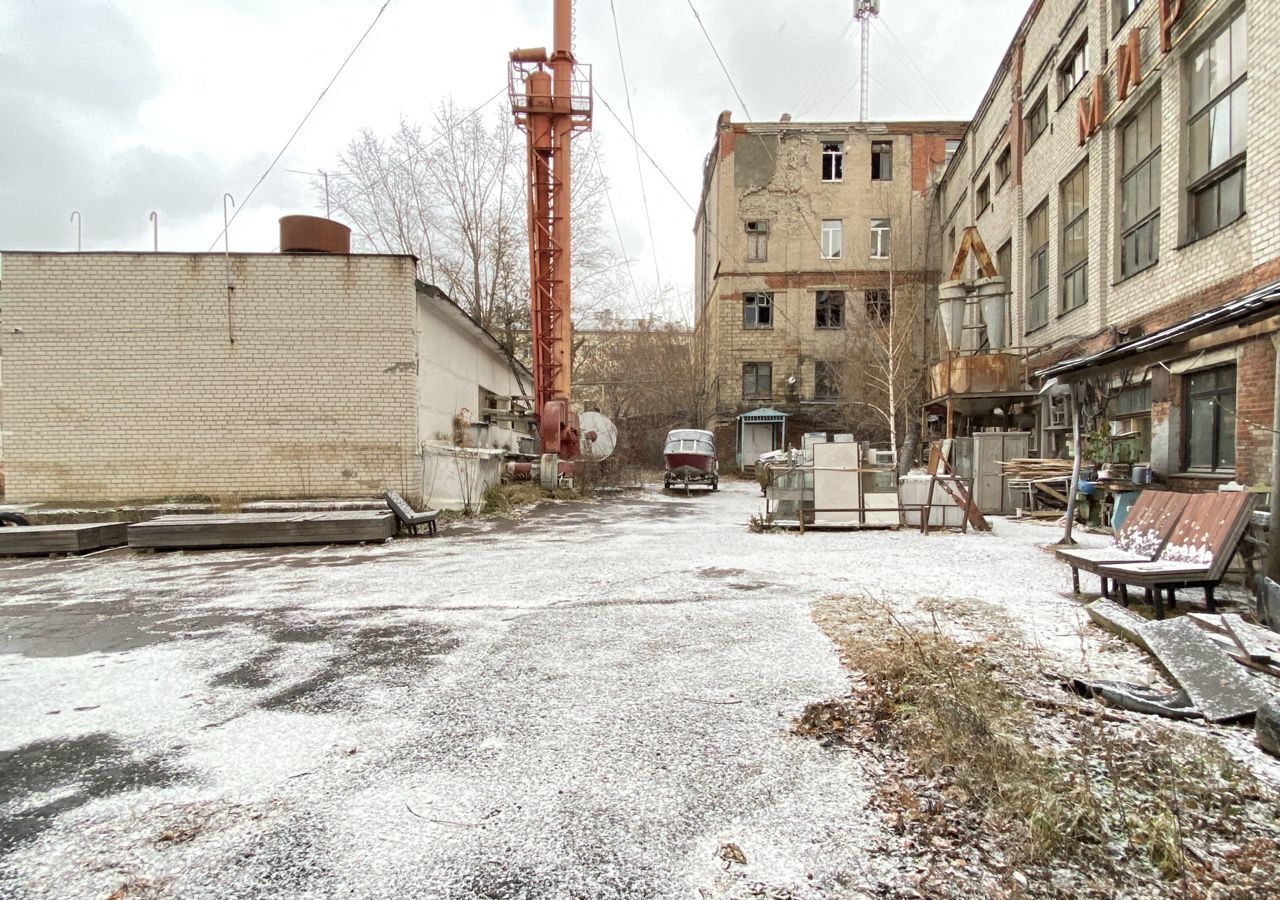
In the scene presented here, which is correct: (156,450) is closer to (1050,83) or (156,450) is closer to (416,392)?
(416,392)

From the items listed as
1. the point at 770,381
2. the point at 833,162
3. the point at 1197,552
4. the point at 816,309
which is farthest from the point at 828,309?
the point at 1197,552

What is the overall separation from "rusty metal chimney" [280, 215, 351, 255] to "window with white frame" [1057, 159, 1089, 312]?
14.4 m

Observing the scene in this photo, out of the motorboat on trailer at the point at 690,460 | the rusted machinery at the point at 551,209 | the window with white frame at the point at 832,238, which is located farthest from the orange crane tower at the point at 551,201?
the window with white frame at the point at 832,238

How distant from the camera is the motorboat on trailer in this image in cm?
1948

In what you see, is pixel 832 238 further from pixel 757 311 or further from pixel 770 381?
pixel 770 381

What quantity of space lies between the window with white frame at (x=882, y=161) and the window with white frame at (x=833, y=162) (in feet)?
4.33

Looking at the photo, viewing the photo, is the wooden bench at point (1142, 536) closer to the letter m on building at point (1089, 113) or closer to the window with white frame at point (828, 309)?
the letter m on building at point (1089, 113)

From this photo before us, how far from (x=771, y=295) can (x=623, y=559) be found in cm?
2198

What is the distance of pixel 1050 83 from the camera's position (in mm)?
14672

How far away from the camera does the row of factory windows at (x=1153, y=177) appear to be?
8.62 metres

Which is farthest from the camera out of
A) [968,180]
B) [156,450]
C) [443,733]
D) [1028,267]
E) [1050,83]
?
[968,180]

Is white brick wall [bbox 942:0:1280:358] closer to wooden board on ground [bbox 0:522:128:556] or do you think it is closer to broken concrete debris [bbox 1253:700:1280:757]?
broken concrete debris [bbox 1253:700:1280:757]

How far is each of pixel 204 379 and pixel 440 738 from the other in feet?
34.8

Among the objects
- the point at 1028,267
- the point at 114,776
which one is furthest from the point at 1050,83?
the point at 114,776
